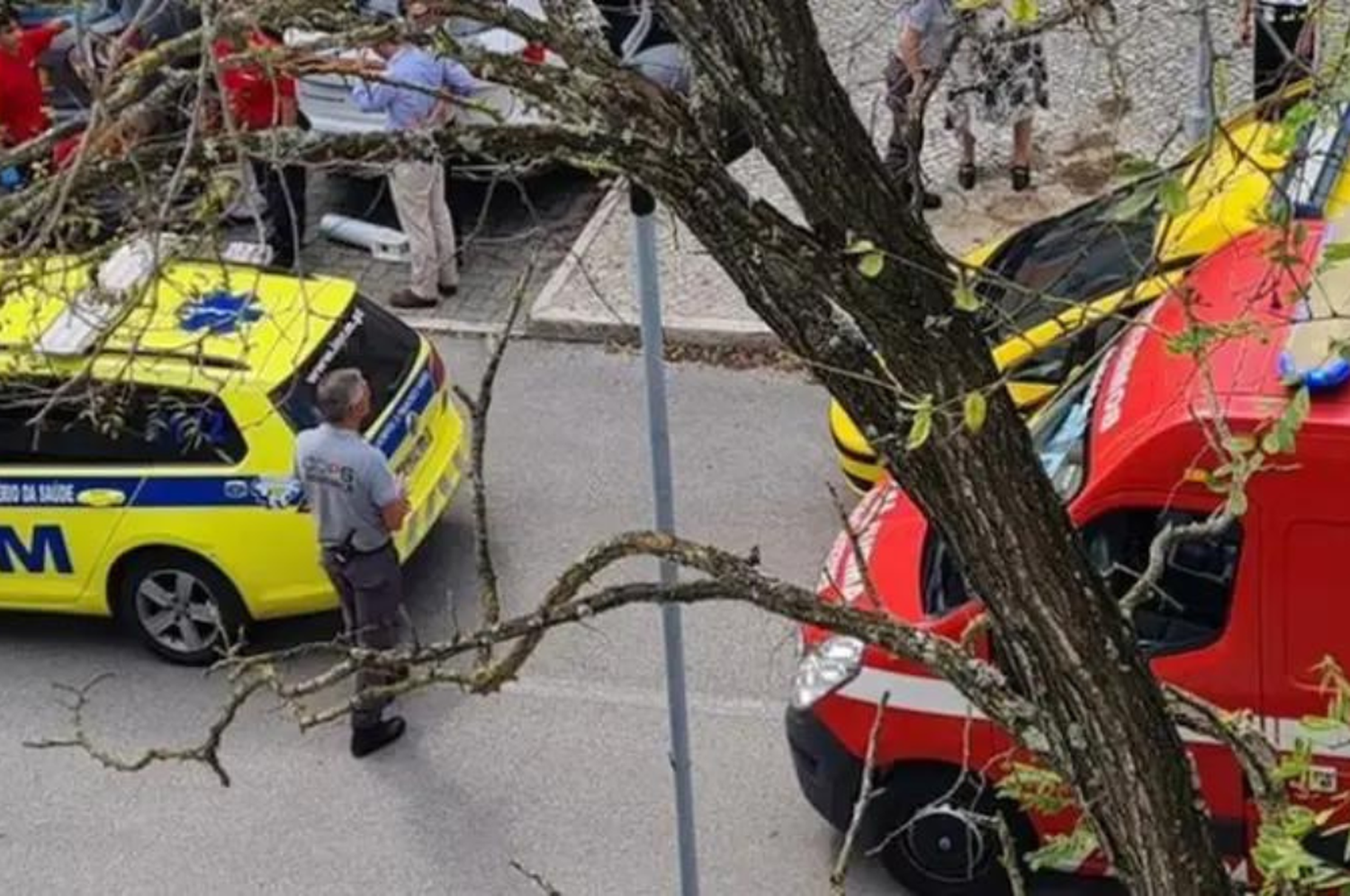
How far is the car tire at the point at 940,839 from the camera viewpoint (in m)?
7.91

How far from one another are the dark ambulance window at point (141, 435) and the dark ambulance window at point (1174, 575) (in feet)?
12.1

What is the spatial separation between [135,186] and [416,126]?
42 centimetres

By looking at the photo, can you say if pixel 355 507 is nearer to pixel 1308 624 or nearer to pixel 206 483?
pixel 206 483

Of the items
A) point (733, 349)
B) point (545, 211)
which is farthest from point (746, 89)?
point (545, 211)

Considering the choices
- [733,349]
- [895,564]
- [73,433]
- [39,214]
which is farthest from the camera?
[733,349]

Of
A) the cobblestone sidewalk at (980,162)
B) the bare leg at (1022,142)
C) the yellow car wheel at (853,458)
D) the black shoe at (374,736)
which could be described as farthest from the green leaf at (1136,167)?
the bare leg at (1022,142)

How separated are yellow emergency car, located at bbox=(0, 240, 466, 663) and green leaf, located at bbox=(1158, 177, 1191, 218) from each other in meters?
6.09

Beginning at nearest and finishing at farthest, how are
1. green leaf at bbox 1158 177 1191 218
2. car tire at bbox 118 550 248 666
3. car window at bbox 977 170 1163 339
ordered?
green leaf at bbox 1158 177 1191 218 < car window at bbox 977 170 1163 339 < car tire at bbox 118 550 248 666

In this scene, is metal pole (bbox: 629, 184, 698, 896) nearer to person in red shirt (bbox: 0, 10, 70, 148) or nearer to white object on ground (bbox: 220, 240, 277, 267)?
white object on ground (bbox: 220, 240, 277, 267)

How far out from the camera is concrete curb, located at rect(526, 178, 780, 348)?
12.1 meters

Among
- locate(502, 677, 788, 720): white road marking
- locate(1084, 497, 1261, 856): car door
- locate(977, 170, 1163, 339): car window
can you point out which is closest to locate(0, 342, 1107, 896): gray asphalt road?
locate(502, 677, 788, 720): white road marking

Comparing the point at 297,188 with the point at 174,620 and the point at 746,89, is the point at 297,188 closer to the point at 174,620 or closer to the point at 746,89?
the point at 174,620

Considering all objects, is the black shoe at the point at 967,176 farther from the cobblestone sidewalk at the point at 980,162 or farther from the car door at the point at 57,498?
the car door at the point at 57,498

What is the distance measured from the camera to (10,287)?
3465 mm
